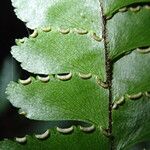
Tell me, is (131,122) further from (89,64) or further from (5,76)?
(5,76)

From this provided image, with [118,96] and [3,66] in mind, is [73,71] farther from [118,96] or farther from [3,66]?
[3,66]

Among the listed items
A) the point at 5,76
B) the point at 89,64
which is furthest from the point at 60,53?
the point at 5,76

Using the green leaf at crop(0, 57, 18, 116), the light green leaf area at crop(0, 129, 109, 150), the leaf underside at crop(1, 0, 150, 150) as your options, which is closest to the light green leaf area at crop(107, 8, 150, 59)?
the leaf underside at crop(1, 0, 150, 150)

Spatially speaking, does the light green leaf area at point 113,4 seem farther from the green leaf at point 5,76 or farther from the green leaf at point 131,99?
the green leaf at point 5,76

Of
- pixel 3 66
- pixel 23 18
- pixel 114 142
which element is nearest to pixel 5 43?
pixel 3 66

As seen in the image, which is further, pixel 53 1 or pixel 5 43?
pixel 5 43

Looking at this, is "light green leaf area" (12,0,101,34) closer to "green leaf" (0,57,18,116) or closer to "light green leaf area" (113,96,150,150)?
"light green leaf area" (113,96,150,150)

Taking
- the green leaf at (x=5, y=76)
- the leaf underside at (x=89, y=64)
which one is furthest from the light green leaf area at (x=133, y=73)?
the green leaf at (x=5, y=76)
